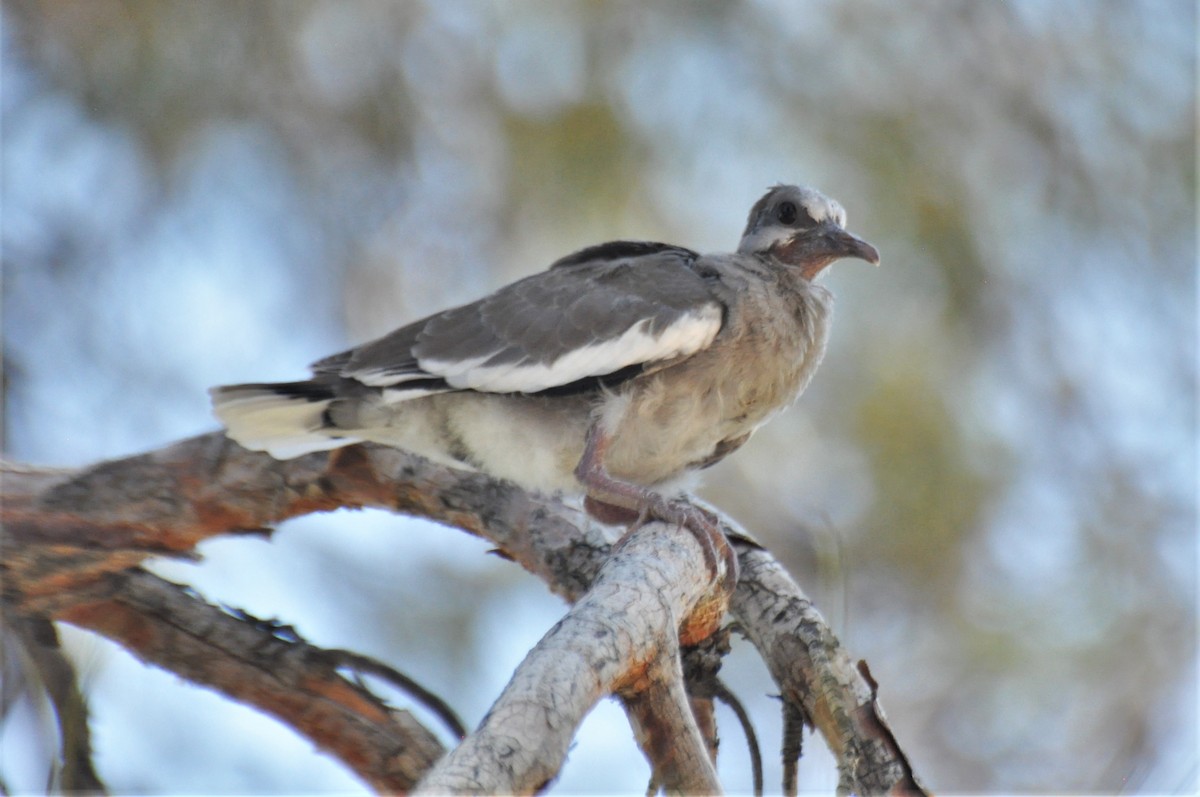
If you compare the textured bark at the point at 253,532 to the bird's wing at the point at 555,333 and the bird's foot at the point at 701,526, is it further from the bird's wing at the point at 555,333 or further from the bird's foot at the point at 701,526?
the bird's wing at the point at 555,333

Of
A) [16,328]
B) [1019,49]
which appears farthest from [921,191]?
[16,328]

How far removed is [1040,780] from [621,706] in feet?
6.61

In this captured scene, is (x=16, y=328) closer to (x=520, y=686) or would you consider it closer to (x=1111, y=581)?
(x=520, y=686)

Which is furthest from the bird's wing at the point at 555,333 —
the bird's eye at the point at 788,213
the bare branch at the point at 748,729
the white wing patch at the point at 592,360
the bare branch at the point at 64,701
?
the bare branch at the point at 64,701

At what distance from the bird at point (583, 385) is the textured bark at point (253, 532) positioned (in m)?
0.08

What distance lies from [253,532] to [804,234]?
1.47 metres

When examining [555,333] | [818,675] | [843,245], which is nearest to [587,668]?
[818,675]

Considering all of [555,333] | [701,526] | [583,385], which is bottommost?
[701,526]

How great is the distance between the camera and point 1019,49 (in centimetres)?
405

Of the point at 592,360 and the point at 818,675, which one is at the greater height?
the point at 592,360

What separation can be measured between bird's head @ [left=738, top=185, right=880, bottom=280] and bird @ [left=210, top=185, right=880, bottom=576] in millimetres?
84

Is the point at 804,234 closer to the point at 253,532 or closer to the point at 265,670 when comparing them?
the point at 253,532

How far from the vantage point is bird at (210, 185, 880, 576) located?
113 inches

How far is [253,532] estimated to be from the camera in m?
3.01
